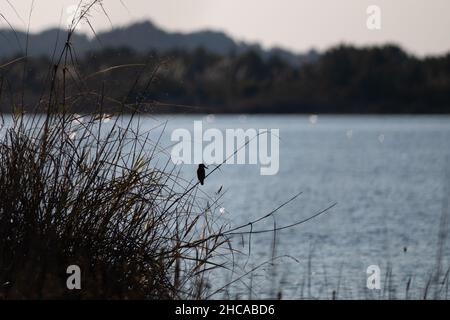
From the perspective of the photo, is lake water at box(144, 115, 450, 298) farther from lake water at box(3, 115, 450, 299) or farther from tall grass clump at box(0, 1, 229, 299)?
tall grass clump at box(0, 1, 229, 299)

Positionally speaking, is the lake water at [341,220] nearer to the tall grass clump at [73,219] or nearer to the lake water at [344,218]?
the lake water at [344,218]

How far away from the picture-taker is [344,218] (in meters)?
19.4

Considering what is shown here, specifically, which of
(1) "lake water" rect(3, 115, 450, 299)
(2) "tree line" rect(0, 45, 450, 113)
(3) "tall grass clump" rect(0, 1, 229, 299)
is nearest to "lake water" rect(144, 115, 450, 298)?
→ (1) "lake water" rect(3, 115, 450, 299)

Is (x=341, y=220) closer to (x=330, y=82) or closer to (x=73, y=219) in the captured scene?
(x=73, y=219)

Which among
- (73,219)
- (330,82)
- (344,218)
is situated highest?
(330,82)

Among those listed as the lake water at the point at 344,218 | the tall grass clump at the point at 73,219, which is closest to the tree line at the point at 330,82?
the lake water at the point at 344,218

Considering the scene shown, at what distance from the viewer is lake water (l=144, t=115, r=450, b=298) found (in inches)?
393

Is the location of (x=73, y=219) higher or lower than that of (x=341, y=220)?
higher

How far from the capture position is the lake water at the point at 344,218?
9984 mm

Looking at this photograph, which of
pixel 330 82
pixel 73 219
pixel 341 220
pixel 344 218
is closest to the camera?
pixel 73 219

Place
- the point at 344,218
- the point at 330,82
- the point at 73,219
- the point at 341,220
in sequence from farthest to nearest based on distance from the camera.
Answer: the point at 330,82 < the point at 344,218 < the point at 341,220 < the point at 73,219

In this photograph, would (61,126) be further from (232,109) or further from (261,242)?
(232,109)

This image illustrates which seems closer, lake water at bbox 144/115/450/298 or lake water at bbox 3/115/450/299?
lake water at bbox 3/115/450/299

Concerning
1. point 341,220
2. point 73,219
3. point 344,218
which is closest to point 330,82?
point 344,218
